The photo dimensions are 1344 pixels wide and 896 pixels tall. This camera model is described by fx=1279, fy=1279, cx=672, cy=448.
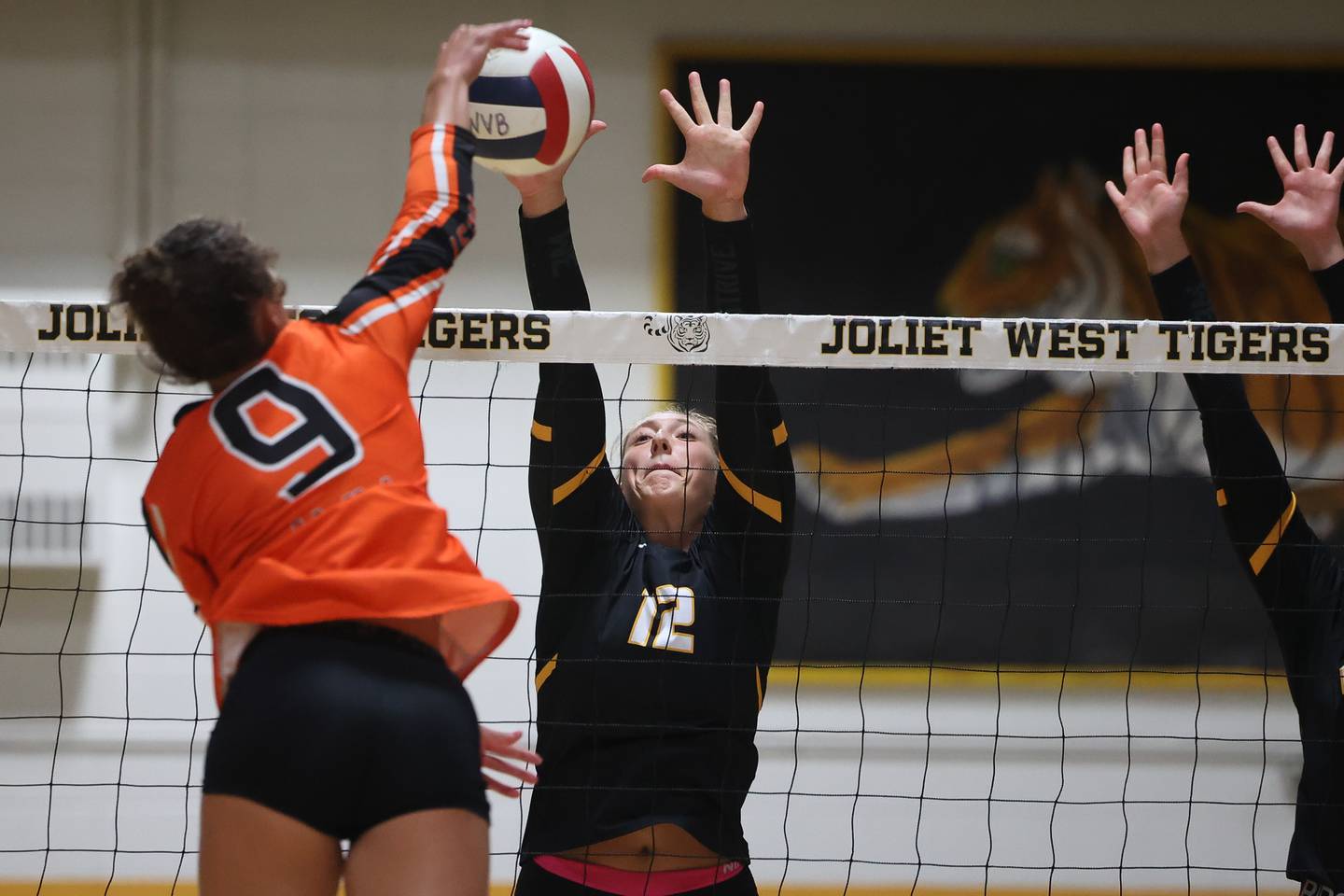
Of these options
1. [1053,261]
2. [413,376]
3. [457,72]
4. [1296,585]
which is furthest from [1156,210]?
[413,376]

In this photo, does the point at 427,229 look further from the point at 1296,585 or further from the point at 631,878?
the point at 1296,585

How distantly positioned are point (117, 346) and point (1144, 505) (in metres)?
4.29

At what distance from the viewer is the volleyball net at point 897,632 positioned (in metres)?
5.31

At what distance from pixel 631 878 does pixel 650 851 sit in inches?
2.6

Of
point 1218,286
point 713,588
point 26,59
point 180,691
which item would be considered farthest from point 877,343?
point 26,59

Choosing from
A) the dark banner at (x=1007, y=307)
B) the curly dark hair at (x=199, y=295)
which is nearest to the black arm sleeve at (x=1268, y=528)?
the curly dark hair at (x=199, y=295)

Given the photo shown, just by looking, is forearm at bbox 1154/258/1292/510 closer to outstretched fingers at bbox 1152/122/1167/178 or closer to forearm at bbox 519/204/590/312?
outstretched fingers at bbox 1152/122/1167/178

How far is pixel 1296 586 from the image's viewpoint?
273cm

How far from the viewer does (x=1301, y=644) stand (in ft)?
9.03

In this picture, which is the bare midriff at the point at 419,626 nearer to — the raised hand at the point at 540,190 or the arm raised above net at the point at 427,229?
the arm raised above net at the point at 427,229

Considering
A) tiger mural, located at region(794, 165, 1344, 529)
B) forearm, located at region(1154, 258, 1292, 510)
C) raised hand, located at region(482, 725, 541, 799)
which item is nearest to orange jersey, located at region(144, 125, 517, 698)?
raised hand, located at region(482, 725, 541, 799)

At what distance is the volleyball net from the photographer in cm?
531

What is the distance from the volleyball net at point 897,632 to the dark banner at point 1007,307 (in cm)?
2

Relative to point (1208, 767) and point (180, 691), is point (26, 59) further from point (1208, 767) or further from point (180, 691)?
point (1208, 767)
